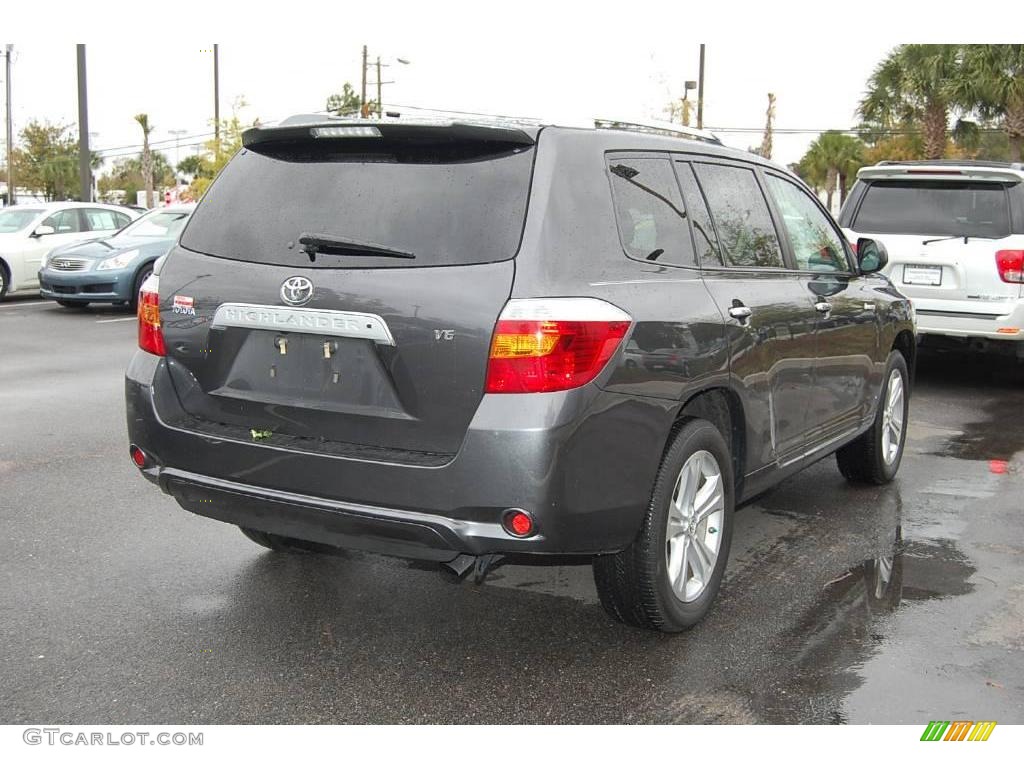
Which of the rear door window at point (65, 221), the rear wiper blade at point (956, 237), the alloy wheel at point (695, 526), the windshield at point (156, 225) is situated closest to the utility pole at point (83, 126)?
the rear door window at point (65, 221)

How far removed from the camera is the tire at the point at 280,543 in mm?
4609

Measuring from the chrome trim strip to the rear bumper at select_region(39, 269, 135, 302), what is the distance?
1239 centimetres

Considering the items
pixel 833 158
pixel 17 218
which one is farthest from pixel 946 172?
pixel 833 158

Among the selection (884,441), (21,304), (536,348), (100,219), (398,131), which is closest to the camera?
(536,348)

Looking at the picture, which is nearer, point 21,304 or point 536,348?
point 536,348

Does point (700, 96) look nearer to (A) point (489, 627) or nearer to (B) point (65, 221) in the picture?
(B) point (65, 221)

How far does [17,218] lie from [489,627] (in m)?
16.0

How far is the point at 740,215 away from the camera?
4633mm

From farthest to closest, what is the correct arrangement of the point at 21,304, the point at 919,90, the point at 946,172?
1. the point at 919,90
2. the point at 21,304
3. the point at 946,172

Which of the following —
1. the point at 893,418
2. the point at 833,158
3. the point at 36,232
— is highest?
the point at 833,158

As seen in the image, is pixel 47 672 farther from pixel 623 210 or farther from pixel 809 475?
pixel 809 475

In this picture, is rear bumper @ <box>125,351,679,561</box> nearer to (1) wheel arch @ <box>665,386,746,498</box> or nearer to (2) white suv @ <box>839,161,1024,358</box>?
(1) wheel arch @ <box>665,386,746,498</box>

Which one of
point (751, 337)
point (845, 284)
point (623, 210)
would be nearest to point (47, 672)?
point (623, 210)

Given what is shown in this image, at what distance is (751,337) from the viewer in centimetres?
429
